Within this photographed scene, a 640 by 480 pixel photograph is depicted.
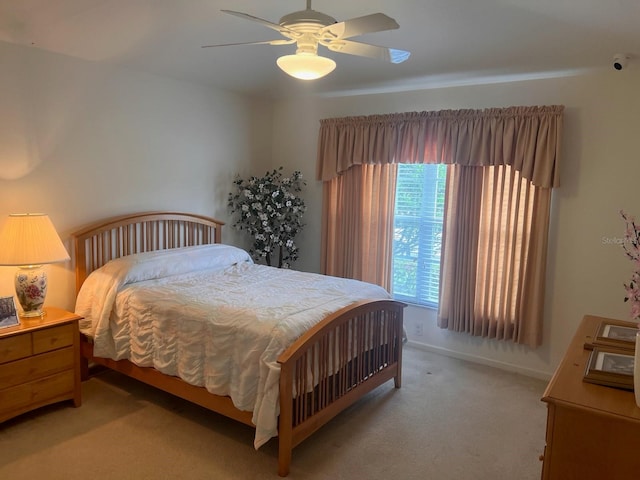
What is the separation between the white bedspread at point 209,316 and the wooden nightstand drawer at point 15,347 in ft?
1.60

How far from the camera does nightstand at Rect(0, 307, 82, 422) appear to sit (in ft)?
9.08

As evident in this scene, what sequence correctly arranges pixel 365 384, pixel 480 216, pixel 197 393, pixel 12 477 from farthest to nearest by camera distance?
pixel 480 216
pixel 365 384
pixel 197 393
pixel 12 477

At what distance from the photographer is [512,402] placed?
135 inches

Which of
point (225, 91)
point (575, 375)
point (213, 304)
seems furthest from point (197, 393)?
point (225, 91)

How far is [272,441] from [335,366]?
0.59 m

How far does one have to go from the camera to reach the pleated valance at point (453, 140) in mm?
3631

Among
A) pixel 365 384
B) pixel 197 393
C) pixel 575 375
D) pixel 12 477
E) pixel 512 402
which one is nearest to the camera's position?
pixel 575 375

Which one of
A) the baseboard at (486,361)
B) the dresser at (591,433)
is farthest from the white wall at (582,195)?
the dresser at (591,433)

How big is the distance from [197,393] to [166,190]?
210 cm

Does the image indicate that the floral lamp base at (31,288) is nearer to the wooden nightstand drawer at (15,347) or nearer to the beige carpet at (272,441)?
the wooden nightstand drawer at (15,347)

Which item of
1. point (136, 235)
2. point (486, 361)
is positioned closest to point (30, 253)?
point (136, 235)

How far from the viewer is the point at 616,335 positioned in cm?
217

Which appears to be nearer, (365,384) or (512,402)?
(365,384)

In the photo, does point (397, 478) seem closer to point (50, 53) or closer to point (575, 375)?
point (575, 375)
